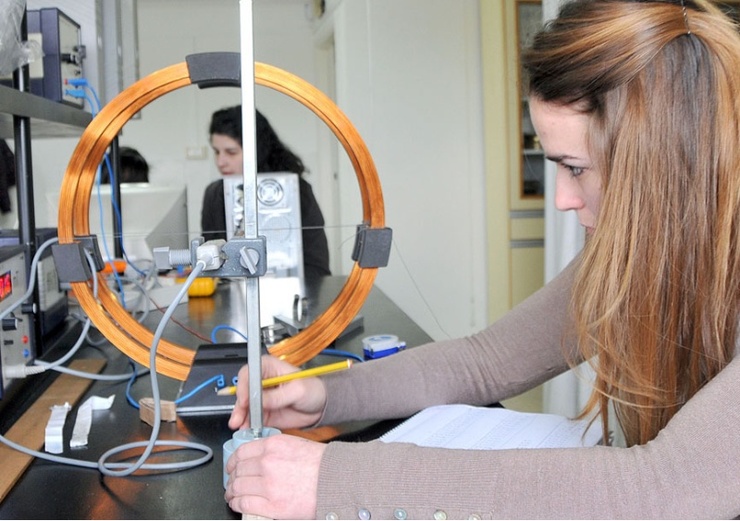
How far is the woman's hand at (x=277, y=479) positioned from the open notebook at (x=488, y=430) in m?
0.19

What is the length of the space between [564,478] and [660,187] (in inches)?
11.8

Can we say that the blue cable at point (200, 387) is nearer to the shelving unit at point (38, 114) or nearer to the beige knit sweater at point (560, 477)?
the beige knit sweater at point (560, 477)

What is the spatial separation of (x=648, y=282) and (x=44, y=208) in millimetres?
1309

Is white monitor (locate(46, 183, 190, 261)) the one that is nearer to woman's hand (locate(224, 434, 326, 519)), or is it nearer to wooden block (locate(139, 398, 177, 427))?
wooden block (locate(139, 398, 177, 427))

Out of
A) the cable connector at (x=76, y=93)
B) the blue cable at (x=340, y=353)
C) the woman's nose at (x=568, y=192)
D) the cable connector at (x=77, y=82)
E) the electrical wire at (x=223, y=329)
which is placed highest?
the cable connector at (x=77, y=82)

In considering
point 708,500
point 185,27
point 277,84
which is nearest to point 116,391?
point 277,84

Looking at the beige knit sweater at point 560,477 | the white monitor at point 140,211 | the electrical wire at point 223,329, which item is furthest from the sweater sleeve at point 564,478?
the white monitor at point 140,211

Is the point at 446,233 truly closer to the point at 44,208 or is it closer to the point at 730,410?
the point at 44,208

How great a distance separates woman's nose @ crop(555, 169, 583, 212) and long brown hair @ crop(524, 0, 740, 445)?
0.07m

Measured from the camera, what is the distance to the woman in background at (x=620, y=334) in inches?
25.3

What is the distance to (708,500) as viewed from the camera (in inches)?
24.5

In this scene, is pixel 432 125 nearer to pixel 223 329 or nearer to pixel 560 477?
pixel 223 329

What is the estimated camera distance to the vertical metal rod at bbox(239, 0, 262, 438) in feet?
2.25

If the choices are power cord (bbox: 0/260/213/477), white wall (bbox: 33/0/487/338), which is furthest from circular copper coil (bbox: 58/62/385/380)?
white wall (bbox: 33/0/487/338)
